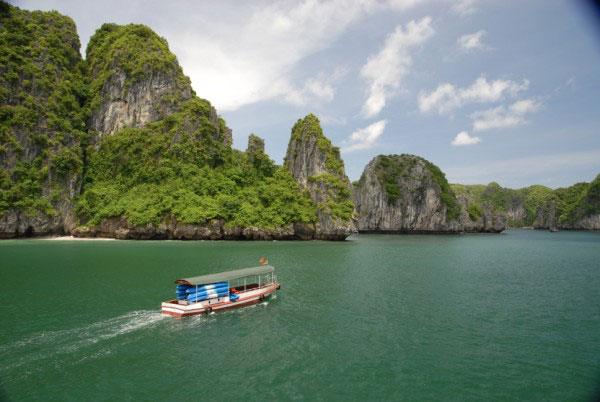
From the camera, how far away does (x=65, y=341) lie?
17.4 meters

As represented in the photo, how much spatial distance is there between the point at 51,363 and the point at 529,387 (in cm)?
2079

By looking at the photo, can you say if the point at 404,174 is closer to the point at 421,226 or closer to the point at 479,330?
the point at 421,226

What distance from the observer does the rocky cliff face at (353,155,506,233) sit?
129625mm

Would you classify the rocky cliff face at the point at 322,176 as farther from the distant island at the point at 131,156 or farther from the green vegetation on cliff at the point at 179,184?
the green vegetation on cliff at the point at 179,184

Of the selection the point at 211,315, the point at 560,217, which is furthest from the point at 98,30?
the point at 560,217

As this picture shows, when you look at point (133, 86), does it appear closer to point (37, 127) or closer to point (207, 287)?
point (37, 127)

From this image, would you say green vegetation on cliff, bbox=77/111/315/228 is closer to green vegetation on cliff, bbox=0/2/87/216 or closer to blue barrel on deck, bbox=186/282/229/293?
green vegetation on cliff, bbox=0/2/87/216

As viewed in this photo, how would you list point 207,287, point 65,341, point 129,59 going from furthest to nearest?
point 129,59, point 207,287, point 65,341

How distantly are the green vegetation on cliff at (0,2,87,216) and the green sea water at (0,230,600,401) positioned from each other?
51218 mm

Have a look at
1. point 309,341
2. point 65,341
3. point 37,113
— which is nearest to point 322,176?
point 37,113

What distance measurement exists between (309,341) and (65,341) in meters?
12.7

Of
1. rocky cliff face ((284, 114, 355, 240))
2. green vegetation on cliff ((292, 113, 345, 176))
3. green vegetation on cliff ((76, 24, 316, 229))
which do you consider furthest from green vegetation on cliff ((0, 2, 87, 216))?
green vegetation on cliff ((292, 113, 345, 176))

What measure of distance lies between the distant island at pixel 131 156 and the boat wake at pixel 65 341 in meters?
55.2

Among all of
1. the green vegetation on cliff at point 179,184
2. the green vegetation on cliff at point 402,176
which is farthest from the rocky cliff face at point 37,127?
the green vegetation on cliff at point 402,176
